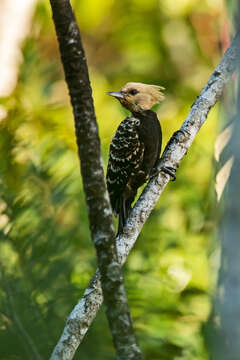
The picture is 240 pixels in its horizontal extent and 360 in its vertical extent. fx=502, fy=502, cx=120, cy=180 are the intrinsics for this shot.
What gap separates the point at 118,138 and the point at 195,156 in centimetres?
148

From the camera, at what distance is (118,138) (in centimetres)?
433

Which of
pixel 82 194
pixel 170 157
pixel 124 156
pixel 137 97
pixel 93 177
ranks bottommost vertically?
pixel 93 177

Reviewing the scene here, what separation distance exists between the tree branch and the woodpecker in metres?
2.37

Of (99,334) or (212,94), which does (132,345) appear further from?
(212,94)

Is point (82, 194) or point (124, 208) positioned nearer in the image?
point (82, 194)

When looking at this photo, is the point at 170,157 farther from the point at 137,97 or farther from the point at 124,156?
the point at 137,97

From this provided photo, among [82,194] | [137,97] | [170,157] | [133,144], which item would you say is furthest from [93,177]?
[137,97]

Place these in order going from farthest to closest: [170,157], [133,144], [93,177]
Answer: [133,144], [170,157], [93,177]

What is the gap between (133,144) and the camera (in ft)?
14.1

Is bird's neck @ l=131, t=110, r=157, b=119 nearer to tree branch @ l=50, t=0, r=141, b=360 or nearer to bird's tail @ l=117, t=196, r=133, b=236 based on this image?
bird's tail @ l=117, t=196, r=133, b=236

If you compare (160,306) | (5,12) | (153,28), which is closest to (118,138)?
(160,306)

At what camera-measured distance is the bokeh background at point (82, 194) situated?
2688 millimetres

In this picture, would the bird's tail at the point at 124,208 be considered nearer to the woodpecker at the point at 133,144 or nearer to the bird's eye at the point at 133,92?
the woodpecker at the point at 133,144

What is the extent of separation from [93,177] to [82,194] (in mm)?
2389
